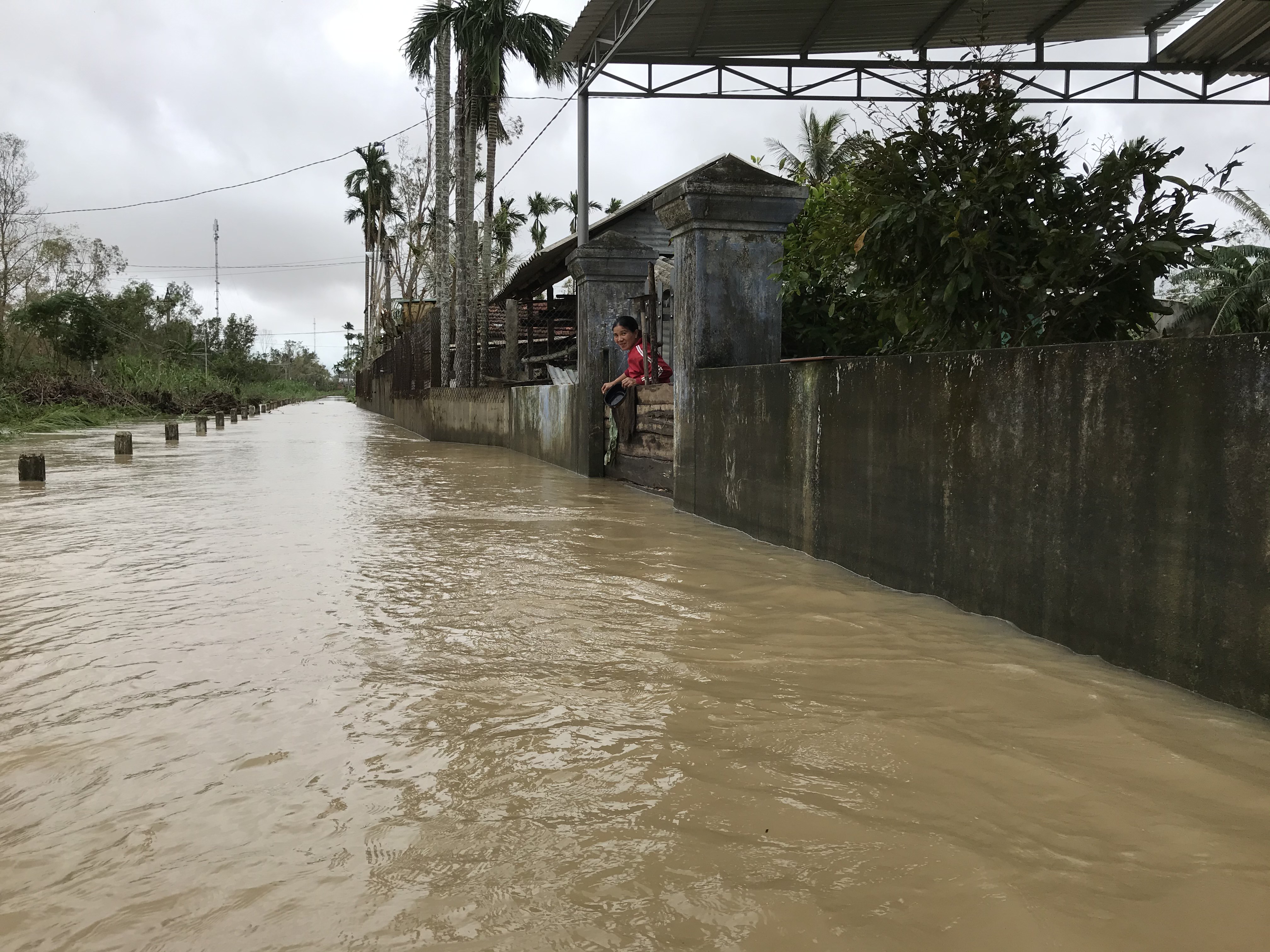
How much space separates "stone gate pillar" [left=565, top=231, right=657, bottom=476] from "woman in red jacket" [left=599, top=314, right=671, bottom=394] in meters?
0.76

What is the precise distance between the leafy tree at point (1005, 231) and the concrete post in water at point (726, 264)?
2015 mm

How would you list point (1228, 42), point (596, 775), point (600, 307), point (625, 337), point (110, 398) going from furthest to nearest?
point (110, 398) < point (600, 307) < point (1228, 42) < point (625, 337) < point (596, 775)

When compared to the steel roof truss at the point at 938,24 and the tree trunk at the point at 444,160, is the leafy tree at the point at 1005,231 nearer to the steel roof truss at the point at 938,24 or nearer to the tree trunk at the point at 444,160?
the steel roof truss at the point at 938,24

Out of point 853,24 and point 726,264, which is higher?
point 853,24

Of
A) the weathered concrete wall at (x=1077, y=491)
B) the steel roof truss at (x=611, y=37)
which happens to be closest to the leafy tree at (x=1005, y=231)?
the weathered concrete wall at (x=1077, y=491)

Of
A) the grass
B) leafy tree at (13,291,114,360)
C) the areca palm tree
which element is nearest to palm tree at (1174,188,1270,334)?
the areca palm tree

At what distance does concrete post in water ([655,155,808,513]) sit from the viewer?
23.0 ft

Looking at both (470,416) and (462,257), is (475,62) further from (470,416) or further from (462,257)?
(470,416)

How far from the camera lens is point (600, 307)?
1065 cm

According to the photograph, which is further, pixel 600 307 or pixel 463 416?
pixel 463 416

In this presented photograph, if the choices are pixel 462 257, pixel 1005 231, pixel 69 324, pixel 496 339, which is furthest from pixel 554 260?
pixel 69 324

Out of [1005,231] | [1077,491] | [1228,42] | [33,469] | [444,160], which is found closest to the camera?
[1077,491]

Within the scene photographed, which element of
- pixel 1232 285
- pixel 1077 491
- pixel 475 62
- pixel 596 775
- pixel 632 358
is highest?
pixel 475 62

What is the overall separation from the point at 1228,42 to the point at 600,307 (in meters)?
6.63
